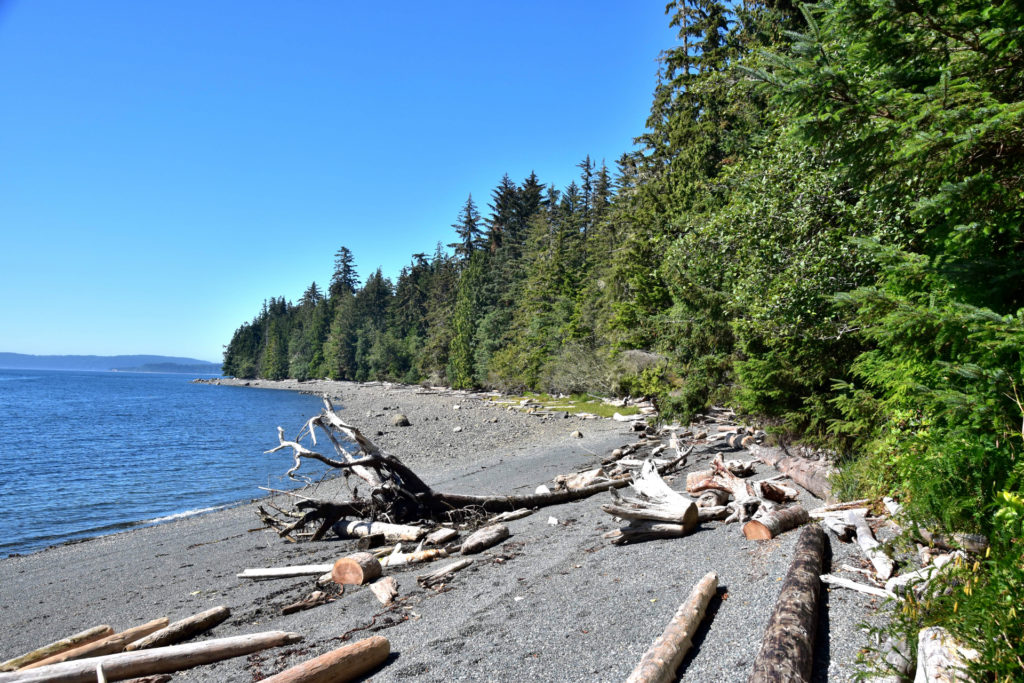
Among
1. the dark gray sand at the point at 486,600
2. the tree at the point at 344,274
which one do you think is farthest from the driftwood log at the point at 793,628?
the tree at the point at 344,274

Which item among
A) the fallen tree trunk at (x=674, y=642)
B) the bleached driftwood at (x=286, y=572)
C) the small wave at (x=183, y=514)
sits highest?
the fallen tree trunk at (x=674, y=642)

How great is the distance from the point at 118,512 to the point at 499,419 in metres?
22.2

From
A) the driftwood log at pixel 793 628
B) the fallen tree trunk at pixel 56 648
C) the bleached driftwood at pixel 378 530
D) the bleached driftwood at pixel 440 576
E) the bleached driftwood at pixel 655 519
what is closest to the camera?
the driftwood log at pixel 793 628

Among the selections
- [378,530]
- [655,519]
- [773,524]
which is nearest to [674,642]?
[773,524]

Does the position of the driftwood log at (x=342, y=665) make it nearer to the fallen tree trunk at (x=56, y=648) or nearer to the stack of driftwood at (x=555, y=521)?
the stack of driftwood at (x=555, y=521)

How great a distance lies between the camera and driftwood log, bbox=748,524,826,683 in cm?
395

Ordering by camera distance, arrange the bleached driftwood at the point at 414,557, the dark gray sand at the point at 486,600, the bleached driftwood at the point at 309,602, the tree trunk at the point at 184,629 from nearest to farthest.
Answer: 1. the dark gray sand at the point at 486,600
2. the tree trunk at the point at 184,629
3. the bleached driftwood at the point at 309,602
4. the bleached driftwood at the point at 414,557

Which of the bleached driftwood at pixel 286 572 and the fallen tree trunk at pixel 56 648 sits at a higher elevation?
the fallen tree trunk at pixel 56 648

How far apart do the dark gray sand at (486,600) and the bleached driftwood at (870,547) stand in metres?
0.18

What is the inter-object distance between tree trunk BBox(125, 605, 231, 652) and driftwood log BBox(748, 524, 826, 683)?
21.1ft

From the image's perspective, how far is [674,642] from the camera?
456 centimetres

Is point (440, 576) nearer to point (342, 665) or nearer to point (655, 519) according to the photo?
point (342, 665)

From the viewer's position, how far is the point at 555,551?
27.7 ft

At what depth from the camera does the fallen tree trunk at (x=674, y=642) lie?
4.18m
